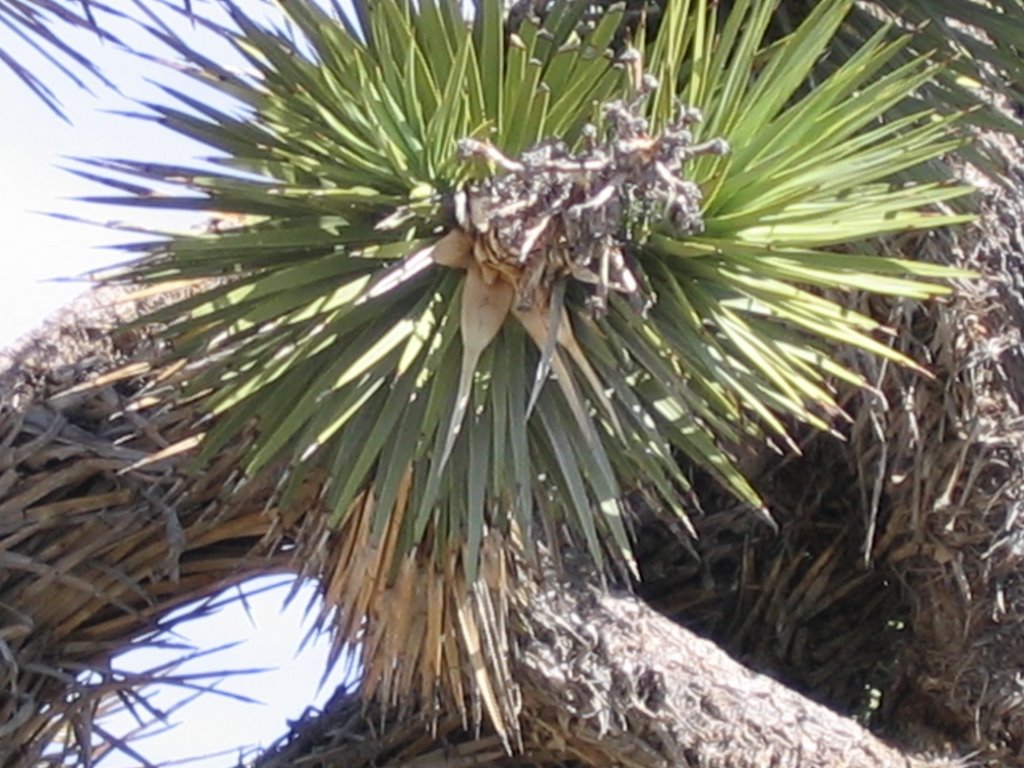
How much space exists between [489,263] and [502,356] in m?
0.16

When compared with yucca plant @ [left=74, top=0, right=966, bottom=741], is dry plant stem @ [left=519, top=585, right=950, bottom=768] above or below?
below

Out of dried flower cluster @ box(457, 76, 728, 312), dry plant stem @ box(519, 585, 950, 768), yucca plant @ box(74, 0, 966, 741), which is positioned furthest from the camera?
dry plant stem @ box(519, 585, 950, 768)

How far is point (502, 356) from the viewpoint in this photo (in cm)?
282

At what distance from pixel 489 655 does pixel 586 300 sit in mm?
668

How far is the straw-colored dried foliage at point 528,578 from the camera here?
10.4 ft

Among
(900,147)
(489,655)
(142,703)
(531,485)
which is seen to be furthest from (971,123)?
(142,703)

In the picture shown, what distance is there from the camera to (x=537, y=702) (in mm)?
3281

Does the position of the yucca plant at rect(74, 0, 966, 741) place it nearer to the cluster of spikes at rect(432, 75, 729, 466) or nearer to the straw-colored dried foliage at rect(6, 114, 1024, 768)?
the cluster of spikes at rect(432, 75, 729, 466)

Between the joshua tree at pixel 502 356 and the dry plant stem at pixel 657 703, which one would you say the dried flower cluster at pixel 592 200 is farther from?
the dry plant stem at pixel 657 703

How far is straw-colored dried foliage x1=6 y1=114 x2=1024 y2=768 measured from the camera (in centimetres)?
317

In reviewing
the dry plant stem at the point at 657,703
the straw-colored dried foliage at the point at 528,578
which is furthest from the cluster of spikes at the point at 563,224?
the dry plant stem at the point at 657,703

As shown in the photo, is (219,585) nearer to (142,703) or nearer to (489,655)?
(142,703)

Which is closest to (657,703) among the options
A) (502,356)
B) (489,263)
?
(502,356)

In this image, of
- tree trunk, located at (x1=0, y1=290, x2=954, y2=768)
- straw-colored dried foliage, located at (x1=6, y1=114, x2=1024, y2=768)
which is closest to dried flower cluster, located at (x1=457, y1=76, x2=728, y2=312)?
straw-colored dried foliage, located at (x1=6, y1=114, x2=1024, y2=768)
